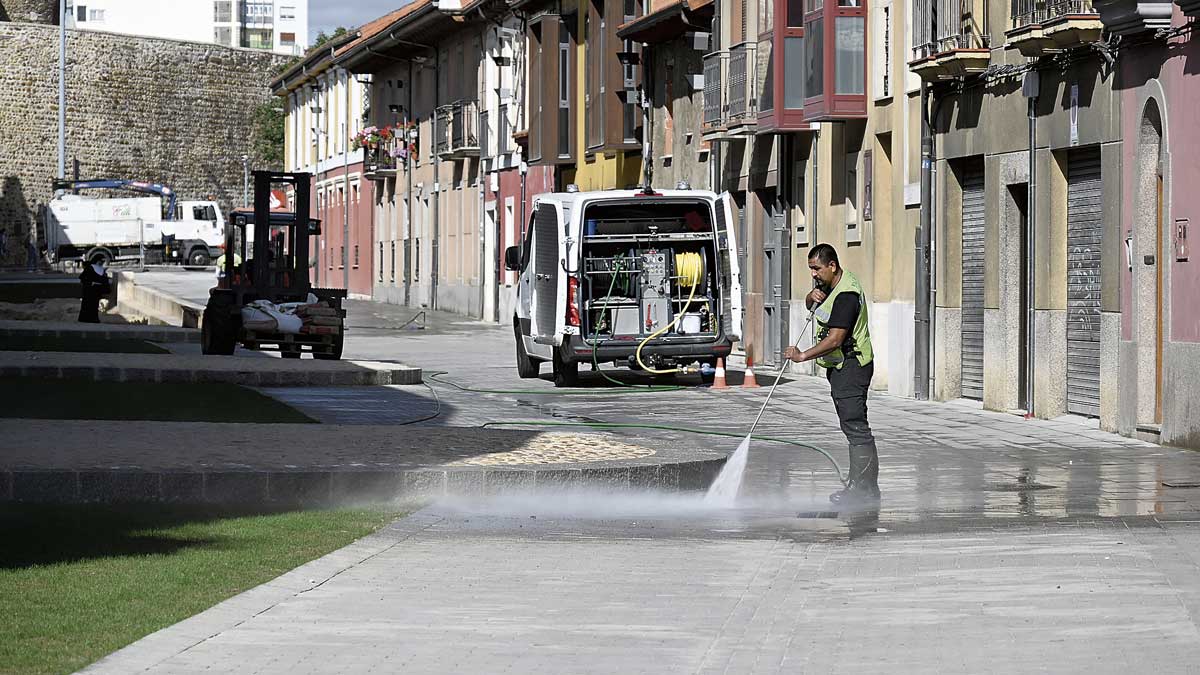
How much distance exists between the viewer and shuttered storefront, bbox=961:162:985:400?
76.3 ft

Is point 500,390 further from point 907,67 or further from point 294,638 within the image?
point 294,638

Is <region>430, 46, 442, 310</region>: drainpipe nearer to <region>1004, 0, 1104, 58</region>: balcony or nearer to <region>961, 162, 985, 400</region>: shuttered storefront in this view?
<region>961, 162, 985, 400</region>: shuttered storefront

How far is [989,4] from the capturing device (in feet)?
73.8

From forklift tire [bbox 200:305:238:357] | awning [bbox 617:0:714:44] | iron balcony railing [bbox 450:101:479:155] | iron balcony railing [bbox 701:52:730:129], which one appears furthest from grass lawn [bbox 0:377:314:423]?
iron balcony railing [bbox 450:101:479:155]

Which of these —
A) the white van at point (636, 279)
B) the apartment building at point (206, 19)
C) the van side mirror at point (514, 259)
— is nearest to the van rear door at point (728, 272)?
the white van at point (636, 279)

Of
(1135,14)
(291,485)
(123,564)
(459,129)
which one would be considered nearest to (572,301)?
(1135,14)

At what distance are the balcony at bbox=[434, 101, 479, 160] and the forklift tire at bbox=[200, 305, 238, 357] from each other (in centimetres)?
2216

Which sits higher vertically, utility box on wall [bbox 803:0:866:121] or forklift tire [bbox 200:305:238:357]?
utility box on wall [bbox 803:0:866:121]

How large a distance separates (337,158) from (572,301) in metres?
48.5

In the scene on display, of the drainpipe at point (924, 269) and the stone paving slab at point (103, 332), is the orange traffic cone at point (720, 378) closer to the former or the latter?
the drainpipe at point (924, 269)

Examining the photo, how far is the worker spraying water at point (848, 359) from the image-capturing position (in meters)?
13.3

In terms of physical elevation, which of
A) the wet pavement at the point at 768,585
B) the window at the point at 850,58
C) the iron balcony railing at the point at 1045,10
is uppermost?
the window at the point at 850,58

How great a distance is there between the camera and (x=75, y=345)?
3247 centimetres

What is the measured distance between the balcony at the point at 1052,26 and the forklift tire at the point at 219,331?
13036 mm
